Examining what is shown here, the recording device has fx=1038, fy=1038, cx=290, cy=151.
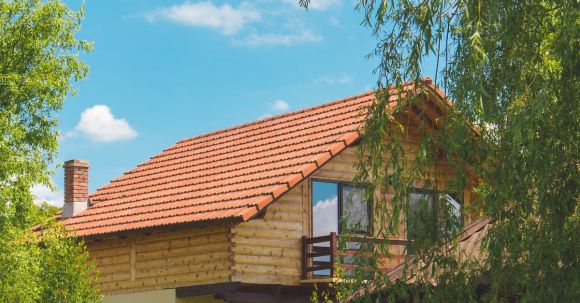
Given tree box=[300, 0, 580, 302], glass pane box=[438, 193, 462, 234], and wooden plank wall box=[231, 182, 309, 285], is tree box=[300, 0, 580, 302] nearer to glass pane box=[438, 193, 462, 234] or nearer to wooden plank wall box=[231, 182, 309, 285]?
glass pane box=[438, 193, 462, 234]

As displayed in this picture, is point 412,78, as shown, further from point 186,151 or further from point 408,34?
point 186,151

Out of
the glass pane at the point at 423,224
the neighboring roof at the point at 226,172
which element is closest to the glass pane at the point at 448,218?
the glass pane at the point at 423,224

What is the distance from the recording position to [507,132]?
999 centimetres

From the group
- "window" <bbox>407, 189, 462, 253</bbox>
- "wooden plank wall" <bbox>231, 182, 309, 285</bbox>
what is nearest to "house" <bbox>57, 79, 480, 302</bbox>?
"wooden plank wall" <bbox>231, 182, 309, 285</bbox>

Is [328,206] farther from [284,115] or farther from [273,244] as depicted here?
[284,115]

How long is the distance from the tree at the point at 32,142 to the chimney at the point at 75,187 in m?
6.67

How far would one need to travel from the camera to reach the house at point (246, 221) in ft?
71.7

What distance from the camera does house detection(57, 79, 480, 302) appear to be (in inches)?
860

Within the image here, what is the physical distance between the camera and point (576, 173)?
9867mm

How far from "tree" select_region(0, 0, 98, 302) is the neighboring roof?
336 centimetres

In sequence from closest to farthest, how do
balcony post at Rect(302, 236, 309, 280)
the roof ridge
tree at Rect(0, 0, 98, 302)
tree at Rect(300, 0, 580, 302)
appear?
tree at Rect(300, 0, 580, 302), tree at Rect(0, 0, 98, 302), balcony post at Rect(302, 236, 309, 280), the roof ridge

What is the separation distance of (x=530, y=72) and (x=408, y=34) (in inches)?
57.9

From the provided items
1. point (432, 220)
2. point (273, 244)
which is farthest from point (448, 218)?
point (273, 244)

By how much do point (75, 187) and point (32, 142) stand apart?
25.0 feet
